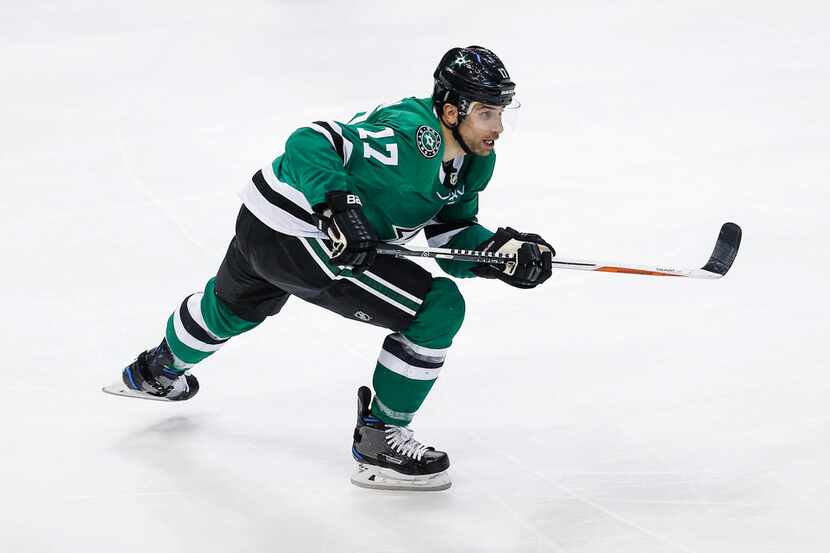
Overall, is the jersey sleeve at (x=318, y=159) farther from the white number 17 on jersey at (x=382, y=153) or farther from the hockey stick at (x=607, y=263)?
the hockey stick at (x=607, y=263)

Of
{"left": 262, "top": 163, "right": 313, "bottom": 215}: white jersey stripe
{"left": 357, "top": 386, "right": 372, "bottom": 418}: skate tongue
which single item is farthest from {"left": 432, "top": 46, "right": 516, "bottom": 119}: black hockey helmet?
{"left": 357, "top": 386, "right": 372, "bottom": 418}: skate tongue

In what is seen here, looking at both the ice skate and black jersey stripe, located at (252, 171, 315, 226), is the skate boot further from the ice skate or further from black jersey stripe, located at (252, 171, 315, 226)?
the ice skate

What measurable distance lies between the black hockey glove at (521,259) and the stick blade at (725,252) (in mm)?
537

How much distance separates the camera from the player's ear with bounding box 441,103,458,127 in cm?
280

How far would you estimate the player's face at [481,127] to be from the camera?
2.78 metres

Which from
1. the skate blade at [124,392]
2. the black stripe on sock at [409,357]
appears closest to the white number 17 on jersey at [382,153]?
the black stripe on sock at [409,357]

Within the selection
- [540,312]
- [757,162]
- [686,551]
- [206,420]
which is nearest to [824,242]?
[757,162]

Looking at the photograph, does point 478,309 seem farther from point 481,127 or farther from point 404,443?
point 481,127

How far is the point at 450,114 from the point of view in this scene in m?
2.81

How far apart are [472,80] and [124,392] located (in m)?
1.41

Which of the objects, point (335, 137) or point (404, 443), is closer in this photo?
point (335, 137)

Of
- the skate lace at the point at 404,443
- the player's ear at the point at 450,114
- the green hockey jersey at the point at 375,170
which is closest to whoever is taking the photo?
the green hockey jersey at the point at 375,170

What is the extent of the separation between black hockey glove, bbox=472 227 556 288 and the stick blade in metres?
0.54

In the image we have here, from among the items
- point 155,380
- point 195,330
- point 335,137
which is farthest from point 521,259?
point 155,380
